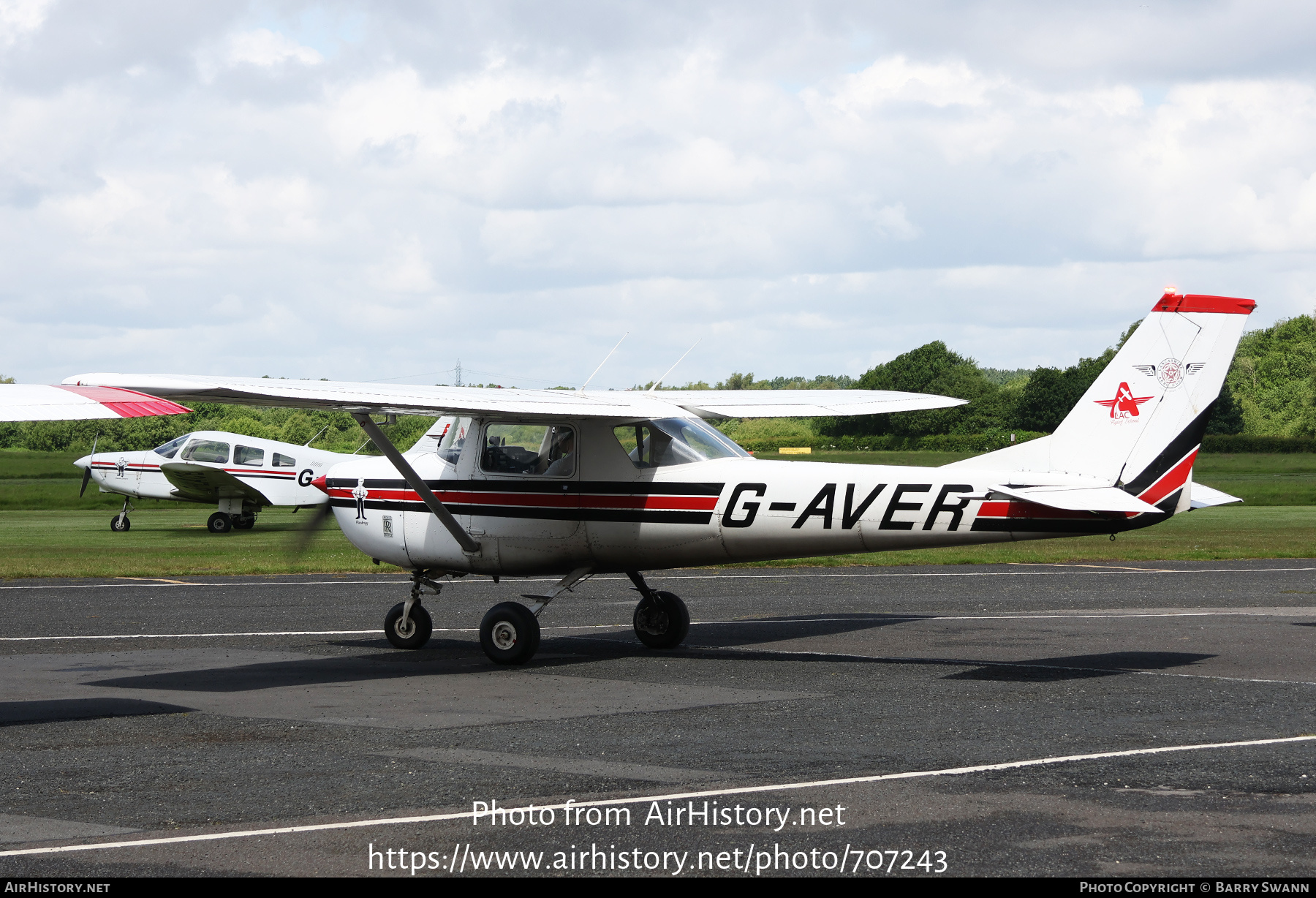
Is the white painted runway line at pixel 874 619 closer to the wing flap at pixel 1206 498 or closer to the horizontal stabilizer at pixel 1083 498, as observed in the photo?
the wing flap at pixel 1206 498

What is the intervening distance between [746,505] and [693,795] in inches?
221

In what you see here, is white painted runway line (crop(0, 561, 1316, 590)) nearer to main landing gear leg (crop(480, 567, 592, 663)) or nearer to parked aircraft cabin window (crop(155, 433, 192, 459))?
main landing gear leg (crop(480, 567, 592, 663))

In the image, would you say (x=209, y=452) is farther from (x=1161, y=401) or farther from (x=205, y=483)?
(x=1161, y=401)

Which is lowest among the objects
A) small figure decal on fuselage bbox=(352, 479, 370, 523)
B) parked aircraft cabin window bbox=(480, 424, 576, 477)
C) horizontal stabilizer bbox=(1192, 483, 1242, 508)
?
small figure decal on fuselage bbox=(352, 479, 370, 523)

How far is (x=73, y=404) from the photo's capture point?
9055 mm

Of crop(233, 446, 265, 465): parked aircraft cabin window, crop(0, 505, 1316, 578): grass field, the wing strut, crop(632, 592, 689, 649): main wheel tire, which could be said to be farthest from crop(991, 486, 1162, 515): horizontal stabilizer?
crop(233, 446, 265, 465): parked aircraft cabin window

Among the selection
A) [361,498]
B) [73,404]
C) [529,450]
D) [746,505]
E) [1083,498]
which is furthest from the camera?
[361,498]

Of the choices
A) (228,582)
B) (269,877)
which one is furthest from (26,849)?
(228,582)

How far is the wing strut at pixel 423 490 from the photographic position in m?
12.8

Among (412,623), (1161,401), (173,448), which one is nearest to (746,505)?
(1161,401)

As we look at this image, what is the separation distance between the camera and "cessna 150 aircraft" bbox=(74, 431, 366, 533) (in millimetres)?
38938

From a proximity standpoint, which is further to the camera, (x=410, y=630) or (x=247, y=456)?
(x=247, y=456)

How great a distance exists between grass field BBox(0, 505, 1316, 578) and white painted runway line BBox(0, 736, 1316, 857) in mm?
13744

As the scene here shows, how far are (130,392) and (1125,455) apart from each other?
785 cm
